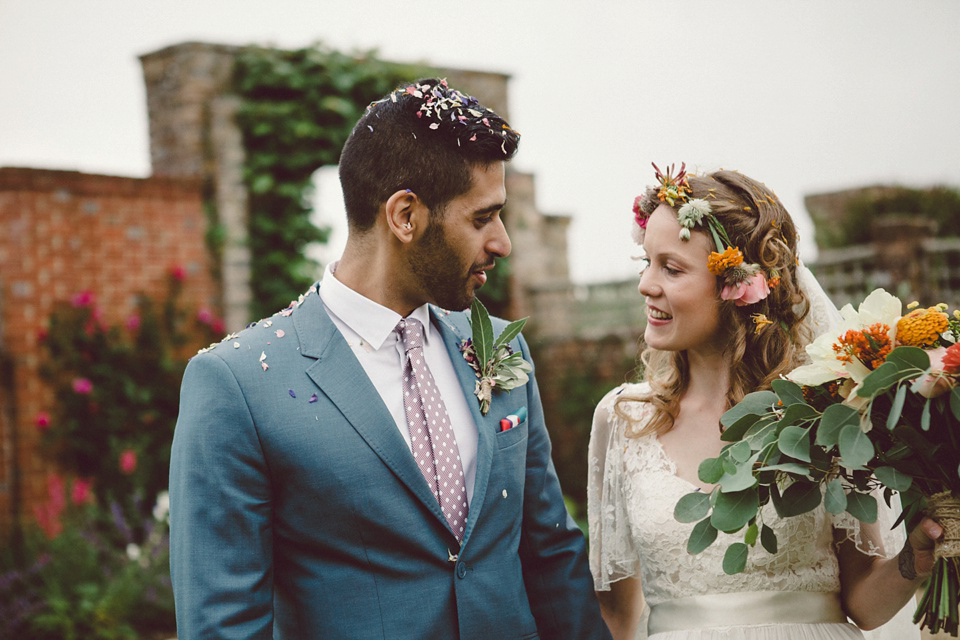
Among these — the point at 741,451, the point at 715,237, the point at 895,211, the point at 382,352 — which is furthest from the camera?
the point at 895,211

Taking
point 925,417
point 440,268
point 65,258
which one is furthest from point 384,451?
point 65,258

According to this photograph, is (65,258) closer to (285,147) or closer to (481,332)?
(285,147)

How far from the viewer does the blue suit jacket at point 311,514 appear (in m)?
2.17

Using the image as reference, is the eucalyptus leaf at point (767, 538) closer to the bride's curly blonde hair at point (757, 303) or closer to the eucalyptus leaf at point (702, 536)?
the eucalyptus leaf at point (702, 536)

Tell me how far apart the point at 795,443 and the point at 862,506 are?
211 mm

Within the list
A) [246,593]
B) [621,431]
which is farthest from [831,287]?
[246,593]

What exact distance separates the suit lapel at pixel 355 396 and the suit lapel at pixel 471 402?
0.11 m

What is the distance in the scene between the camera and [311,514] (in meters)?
2.25

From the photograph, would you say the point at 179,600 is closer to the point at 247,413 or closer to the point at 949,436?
the point at 247,413

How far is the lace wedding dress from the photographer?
262cm

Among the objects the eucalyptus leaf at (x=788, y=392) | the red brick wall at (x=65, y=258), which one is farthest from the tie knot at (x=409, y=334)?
the red brick wall at (x=65, y=258)

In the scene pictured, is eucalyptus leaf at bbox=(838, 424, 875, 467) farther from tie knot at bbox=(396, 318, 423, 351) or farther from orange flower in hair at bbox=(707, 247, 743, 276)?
tie knot at bbox=(396, 318, 423, 351)

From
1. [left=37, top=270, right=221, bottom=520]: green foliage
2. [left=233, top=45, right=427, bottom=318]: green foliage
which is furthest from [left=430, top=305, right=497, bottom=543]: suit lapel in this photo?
[left=233, top=45, right=427, bottom=318]: green foliage

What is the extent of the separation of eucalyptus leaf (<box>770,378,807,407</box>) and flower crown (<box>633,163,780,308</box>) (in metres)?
0.53
